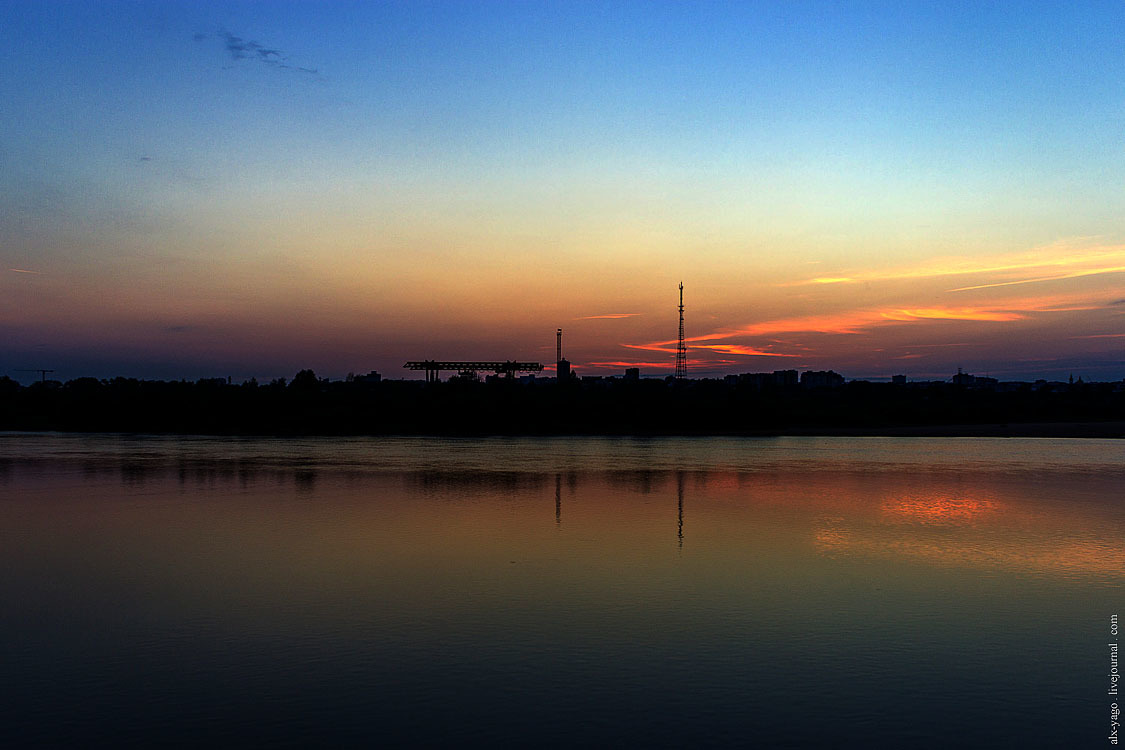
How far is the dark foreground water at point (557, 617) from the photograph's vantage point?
9.67m

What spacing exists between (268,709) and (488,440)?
57.4 meters

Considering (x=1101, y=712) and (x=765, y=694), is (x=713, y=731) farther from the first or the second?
(x=1101, y=712)

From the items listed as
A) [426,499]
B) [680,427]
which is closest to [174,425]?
[680,427]

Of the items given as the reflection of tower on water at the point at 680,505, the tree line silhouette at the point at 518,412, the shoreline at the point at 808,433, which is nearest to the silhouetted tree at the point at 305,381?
the tree line silhouette at the point at 518,412

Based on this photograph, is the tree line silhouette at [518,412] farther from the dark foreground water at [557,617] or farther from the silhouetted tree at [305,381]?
the dark foreground water at [557,617]

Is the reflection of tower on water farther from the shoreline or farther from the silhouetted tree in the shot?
the silhouetted tree

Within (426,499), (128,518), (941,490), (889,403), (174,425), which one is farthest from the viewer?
(889,403)

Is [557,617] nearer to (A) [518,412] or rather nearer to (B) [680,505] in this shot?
(B) [680,505]

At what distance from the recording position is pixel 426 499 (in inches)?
1115

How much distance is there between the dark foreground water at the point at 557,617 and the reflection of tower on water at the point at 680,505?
0.17m

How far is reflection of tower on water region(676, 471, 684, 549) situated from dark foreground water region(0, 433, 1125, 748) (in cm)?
17

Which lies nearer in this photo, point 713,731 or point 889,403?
point 713,731

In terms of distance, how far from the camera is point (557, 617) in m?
13.9

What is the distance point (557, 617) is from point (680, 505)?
14.0 meters
